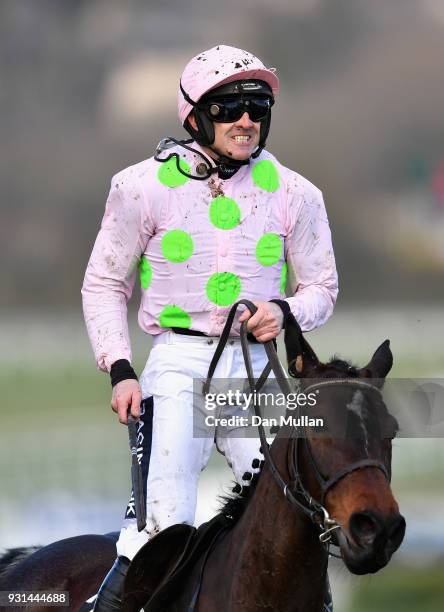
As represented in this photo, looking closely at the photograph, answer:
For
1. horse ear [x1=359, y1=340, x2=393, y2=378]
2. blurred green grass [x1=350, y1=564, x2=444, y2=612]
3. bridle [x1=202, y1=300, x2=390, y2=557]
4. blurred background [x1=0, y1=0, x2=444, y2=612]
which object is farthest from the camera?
blurred background [x1=0, y1=0, x2=444, y2=612]

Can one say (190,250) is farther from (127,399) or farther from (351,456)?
(351,456)

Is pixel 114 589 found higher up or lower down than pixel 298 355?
lower down

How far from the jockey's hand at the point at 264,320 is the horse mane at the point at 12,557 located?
5.49 ft

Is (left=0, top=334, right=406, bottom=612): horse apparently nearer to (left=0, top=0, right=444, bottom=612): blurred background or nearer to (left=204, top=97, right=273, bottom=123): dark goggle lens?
(left=204, top=97, right=273, bottom=123): dark goggle lens

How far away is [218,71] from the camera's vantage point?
12.6 ft

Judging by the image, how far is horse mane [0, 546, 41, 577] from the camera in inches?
185

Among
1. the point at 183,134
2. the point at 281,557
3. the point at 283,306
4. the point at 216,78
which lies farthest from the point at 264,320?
the point at 183,134

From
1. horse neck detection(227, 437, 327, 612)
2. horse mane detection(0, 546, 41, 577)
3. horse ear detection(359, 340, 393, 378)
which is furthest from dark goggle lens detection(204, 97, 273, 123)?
horse mane detection(0, 546, 41, 577)

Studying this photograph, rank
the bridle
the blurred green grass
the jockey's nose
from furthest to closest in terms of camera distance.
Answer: the blurred green grass
the jockey's nose
the bridle

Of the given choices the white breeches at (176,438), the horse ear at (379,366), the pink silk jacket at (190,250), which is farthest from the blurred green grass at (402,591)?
the horse ear at (379,366)

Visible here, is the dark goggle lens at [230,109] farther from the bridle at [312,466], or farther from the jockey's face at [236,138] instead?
the bridle at [312,466]

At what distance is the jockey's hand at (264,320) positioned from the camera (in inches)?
141

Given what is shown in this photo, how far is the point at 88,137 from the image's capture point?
34.1ft

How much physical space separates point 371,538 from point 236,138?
147 centimetres
